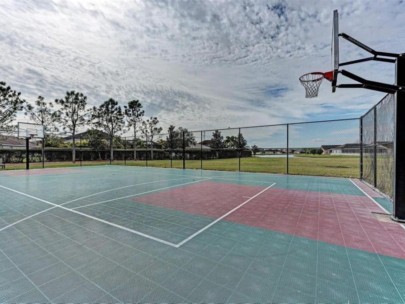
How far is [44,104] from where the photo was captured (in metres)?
23.2

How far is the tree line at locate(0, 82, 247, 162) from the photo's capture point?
1961 cm

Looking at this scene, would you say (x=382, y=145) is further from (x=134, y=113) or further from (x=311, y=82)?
(x=134, y=113)

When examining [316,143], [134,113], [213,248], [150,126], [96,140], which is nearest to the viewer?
[213,248]

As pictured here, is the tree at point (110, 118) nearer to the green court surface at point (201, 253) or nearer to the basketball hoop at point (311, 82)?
the green court surface at point (201, 253)

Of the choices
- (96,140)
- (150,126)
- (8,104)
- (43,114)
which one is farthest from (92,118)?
(150,126)

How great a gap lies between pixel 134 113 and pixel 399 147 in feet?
96.5

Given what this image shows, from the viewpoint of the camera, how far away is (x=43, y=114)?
23.4 meters

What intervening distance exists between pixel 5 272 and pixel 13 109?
24467 millimetres

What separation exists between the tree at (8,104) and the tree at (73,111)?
13.5ft

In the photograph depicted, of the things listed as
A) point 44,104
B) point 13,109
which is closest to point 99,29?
point 13,109

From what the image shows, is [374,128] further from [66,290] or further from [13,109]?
[13,109]

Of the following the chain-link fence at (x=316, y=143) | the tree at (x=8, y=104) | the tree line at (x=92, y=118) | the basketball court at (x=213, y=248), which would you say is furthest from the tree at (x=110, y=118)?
the basketball court at (x=213, y=248)

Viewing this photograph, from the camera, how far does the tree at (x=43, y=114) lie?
74.3 feet

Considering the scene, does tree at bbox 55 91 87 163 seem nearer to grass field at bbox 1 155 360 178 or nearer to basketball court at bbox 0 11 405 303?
grass field at bbox 1 155 360 178
